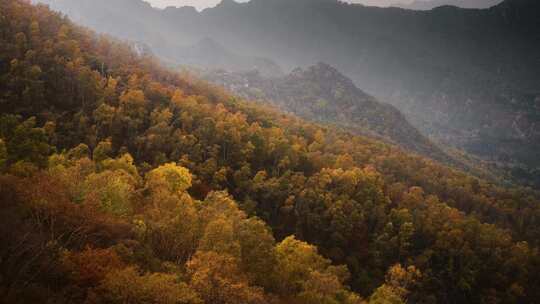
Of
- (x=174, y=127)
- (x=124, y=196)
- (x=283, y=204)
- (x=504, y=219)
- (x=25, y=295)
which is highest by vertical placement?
(x=25, y=295)

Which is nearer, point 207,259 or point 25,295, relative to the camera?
point 25,295

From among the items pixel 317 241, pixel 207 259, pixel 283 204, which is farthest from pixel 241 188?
pixel 207 259

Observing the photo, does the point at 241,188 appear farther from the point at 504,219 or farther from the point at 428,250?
the point at 504,219

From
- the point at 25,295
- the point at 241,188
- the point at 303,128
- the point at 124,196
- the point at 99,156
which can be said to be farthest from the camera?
the point at 303,128

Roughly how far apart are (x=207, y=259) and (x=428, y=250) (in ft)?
298

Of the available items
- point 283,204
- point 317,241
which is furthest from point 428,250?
point 283,204

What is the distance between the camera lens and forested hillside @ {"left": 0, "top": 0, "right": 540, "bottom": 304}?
125 feet

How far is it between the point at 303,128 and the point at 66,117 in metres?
111

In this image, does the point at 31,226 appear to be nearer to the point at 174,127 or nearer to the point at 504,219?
the point at 174,127

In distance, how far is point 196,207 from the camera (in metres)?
69.4

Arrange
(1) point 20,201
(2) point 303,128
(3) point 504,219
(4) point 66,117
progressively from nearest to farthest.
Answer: (1) point 20,201 < (4) point 66,117 < (3) point 504,219 < (2) point 303,128

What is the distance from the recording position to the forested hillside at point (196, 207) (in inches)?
1503

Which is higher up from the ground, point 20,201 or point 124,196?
point 20,201

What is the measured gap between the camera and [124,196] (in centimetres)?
5812
